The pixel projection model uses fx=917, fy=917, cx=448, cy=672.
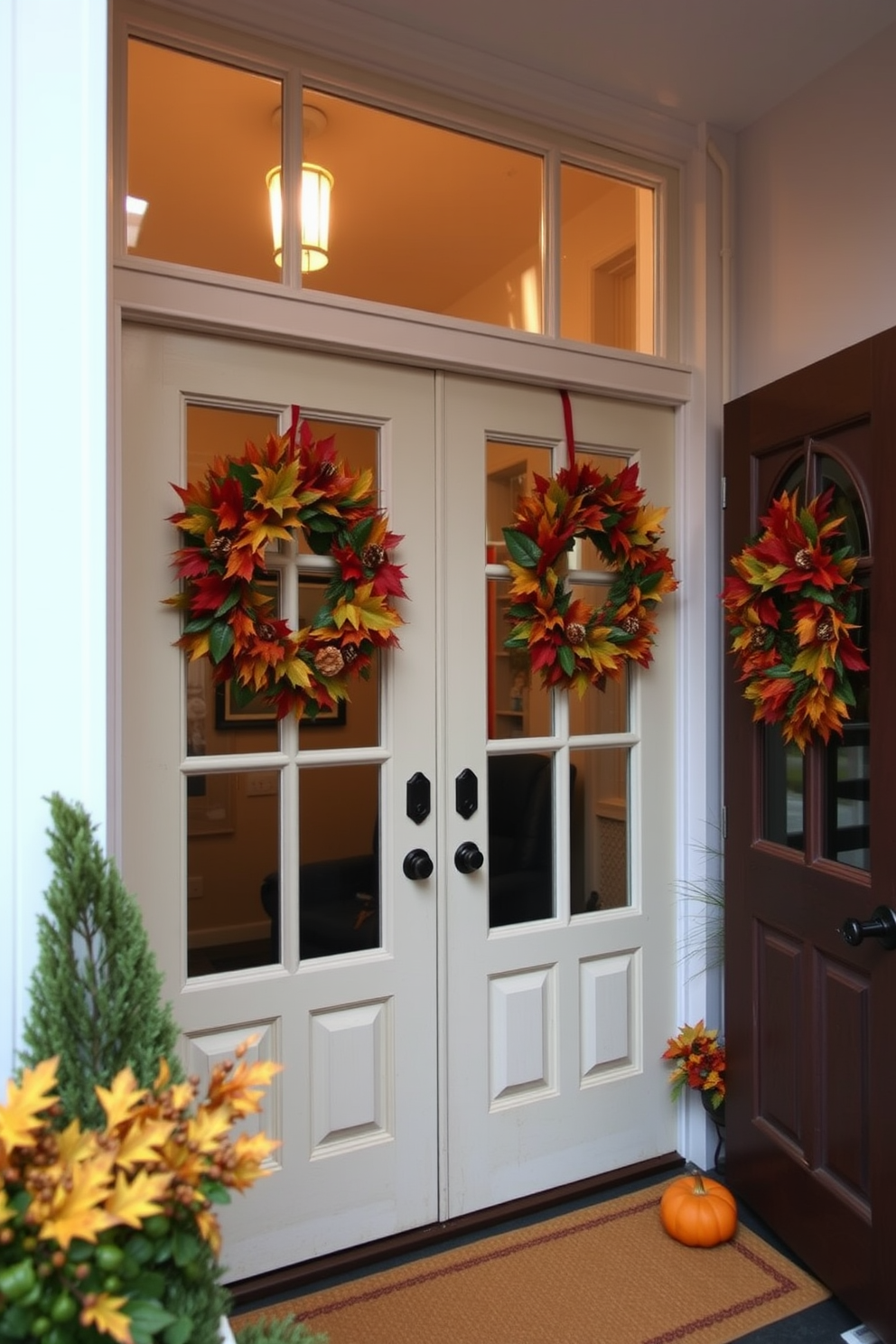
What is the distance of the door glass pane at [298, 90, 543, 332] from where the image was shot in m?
2.06

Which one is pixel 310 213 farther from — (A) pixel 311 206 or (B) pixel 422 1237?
(B) pixel 422 1237

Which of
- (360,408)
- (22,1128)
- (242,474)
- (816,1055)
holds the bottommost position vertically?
(816,1055)

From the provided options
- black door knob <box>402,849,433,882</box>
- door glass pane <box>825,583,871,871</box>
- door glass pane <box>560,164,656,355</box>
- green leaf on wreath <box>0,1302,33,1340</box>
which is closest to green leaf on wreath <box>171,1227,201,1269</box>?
green leaf on wreath <box>0,1302,33,1340</box>

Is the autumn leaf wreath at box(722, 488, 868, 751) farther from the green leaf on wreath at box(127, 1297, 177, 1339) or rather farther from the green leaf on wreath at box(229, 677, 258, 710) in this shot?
the green leaf on wreath at box(127, 1297, 177, 1339)

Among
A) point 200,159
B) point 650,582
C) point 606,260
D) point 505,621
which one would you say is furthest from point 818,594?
point 200,159

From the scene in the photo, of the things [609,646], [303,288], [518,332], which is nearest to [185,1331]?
[609,646]

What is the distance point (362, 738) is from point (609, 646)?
65cm

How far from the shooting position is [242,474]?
73.6 inches

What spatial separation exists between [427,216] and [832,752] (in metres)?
1.54

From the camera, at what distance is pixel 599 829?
2.40 meters

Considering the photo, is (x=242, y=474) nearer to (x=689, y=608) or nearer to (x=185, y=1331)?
(x=689, y=608)

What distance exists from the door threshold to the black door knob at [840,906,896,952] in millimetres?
1018

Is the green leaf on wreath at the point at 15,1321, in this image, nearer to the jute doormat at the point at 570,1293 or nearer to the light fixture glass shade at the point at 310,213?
the jute doormat at the point at 570,1293

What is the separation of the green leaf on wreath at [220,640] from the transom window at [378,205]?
748 mm
